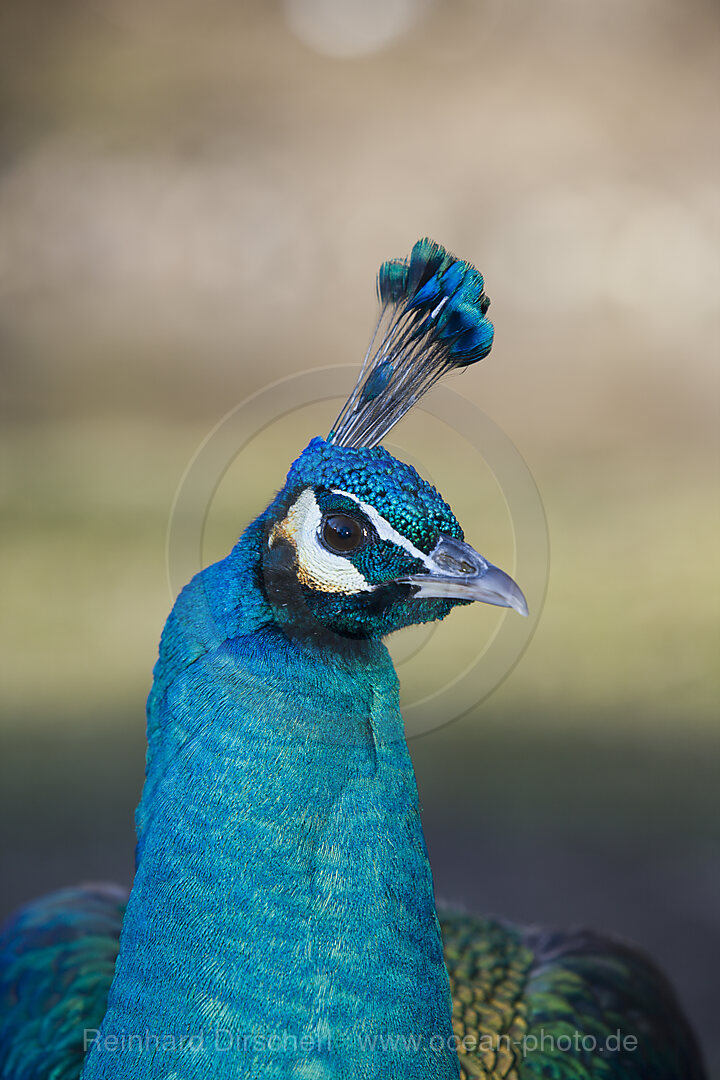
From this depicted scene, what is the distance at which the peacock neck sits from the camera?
Answer: 33.8 inches

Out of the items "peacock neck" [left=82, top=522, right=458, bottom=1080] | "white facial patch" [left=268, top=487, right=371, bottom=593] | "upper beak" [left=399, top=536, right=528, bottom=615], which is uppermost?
"white facial patch" [left=268, top=487, right=371, bottom=593]

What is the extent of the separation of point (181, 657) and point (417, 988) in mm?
359

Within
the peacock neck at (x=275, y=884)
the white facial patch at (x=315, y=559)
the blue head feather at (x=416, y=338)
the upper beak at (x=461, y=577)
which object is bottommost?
the peacock neck at (x=275, y=884)

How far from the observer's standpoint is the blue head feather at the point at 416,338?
934 millimetres

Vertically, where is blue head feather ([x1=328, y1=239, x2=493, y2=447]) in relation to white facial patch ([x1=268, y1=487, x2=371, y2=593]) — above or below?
above

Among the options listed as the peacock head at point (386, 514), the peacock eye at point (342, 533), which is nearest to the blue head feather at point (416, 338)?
the peacock head at point (386, 514)

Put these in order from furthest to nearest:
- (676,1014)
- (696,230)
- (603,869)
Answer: (696,230) < (603,869) < (676,1014)

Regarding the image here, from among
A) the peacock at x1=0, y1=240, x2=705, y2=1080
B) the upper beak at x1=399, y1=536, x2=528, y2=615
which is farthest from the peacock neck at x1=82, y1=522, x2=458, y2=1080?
the upper beak at x1=399, y1=536, x2=528, y2=615

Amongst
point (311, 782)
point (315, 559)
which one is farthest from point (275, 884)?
point (315, 559)

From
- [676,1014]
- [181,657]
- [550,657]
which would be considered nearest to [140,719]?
[550,657]

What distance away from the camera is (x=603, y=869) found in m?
2.32

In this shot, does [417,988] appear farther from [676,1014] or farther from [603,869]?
[603,869]

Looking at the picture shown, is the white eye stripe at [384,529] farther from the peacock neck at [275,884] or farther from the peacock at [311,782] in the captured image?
the peacock neck at [275,884]

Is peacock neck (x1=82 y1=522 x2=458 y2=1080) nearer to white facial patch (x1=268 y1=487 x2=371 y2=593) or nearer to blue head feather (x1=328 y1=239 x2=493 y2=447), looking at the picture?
white facial patch (x1=268 y1=487 x2=371 y2=593)
